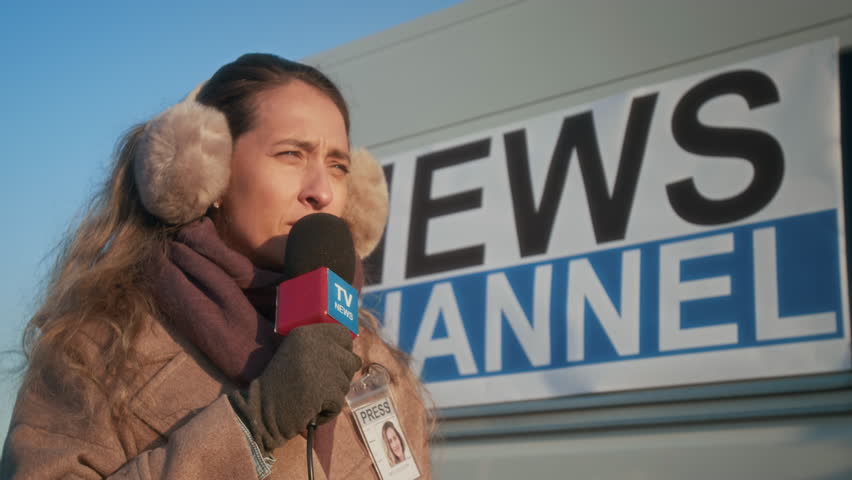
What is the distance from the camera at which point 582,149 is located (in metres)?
2.79

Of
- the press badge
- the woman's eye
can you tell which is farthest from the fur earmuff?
the press badge

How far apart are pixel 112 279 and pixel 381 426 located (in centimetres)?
58

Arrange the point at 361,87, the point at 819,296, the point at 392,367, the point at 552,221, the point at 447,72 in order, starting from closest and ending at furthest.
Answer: the point at 392,367 → the point at 819,296 → the point at 552,221 → the point at 447,72 → the point at 361,87

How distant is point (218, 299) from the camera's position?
135cm

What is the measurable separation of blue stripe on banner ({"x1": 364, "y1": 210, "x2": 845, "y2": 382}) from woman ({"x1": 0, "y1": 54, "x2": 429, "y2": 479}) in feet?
→ 3.38

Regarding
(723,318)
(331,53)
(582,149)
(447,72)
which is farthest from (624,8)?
(331,53)

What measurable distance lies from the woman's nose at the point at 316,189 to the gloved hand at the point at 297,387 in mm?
393

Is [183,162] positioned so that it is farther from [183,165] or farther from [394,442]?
[394,442]

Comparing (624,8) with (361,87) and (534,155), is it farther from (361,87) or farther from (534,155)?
(361,87)

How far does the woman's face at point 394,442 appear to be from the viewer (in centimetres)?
150

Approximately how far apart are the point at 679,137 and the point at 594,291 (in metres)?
0.60

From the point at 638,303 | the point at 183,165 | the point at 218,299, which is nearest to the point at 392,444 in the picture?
the point at 218,299

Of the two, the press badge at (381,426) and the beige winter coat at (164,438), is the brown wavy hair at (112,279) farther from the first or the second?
the press badge at (381,426)

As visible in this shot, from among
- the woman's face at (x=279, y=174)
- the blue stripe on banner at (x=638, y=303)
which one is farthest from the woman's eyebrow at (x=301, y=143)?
the blue stripe on banner at (x=638, y=303)
